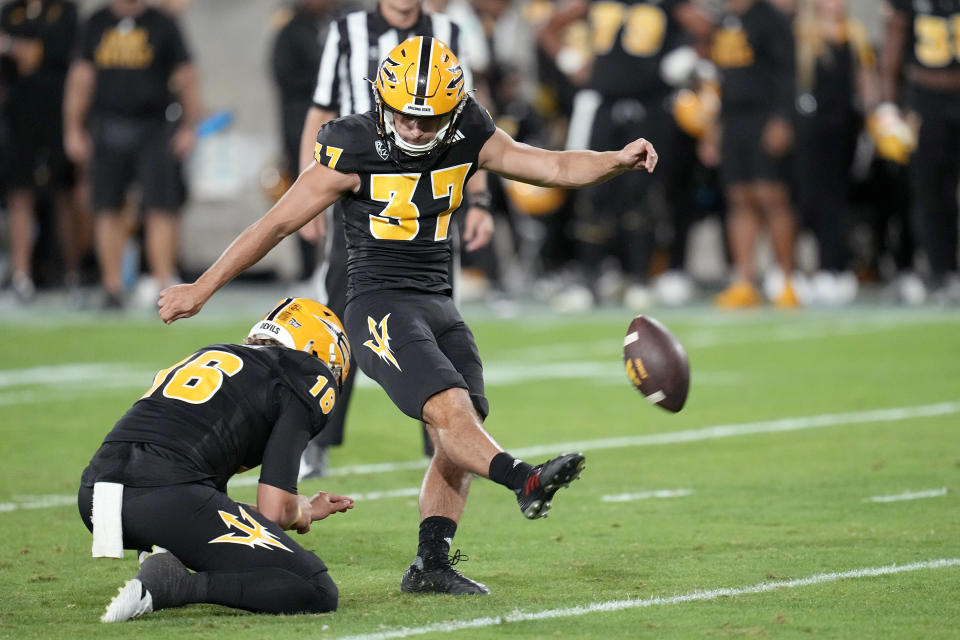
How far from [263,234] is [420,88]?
0.69 m

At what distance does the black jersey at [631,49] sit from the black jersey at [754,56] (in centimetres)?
Result: 58

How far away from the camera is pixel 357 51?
7.85 m

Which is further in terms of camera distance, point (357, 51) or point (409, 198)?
point (357, 51)

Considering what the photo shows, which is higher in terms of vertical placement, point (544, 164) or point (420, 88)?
point (420, 88)

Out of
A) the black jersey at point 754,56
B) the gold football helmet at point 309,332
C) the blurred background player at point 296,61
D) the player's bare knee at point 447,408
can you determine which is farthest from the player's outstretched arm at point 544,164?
the blurred background player at point 296,61

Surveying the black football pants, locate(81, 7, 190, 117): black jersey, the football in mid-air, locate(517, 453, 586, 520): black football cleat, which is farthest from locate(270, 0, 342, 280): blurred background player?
locate(517, 453, 586, 520): black football cleat

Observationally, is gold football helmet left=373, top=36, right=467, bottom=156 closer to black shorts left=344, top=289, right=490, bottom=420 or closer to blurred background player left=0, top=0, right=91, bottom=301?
black shorts left=344, top=289, right=490, bottom=420

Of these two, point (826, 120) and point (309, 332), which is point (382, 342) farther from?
point (826, 120)

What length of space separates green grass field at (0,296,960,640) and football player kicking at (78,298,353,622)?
0.10 m

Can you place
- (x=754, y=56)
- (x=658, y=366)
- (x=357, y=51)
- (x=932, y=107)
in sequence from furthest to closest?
(x=754, y=56) → (x=932, y=107) → (x=357, y=51) → (x=658, y=366)

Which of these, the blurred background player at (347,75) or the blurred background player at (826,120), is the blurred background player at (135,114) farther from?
the blurred background player at (347,75)

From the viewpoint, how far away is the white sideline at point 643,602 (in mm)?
4867

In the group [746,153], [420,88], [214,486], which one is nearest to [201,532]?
[214,486]

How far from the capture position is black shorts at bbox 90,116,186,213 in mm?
14750
